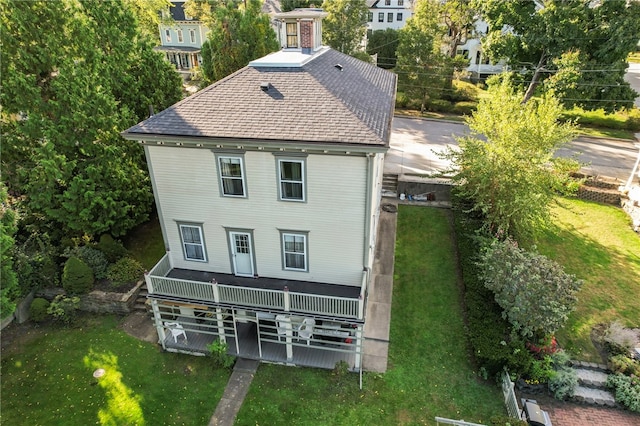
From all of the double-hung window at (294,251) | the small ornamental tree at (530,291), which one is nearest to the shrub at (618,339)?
the small ornamental tree at (530,291)

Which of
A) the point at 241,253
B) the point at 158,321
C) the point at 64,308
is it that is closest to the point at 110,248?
the point at 64,308

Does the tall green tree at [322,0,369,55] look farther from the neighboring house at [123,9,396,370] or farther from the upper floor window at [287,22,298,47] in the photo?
the neighboring house at [123,9,396,370]

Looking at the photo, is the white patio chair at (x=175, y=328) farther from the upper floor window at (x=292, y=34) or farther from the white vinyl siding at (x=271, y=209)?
the upper floor window at (x=292, y=34)

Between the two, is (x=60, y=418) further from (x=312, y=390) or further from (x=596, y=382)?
(x=596, y=382)

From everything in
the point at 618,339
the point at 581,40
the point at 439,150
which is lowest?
the point at 618,339

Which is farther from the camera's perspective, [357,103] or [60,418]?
[357,103]

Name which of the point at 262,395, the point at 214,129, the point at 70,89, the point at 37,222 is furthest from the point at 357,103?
the point at 37,222

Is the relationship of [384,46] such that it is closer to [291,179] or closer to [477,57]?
[477,57]
